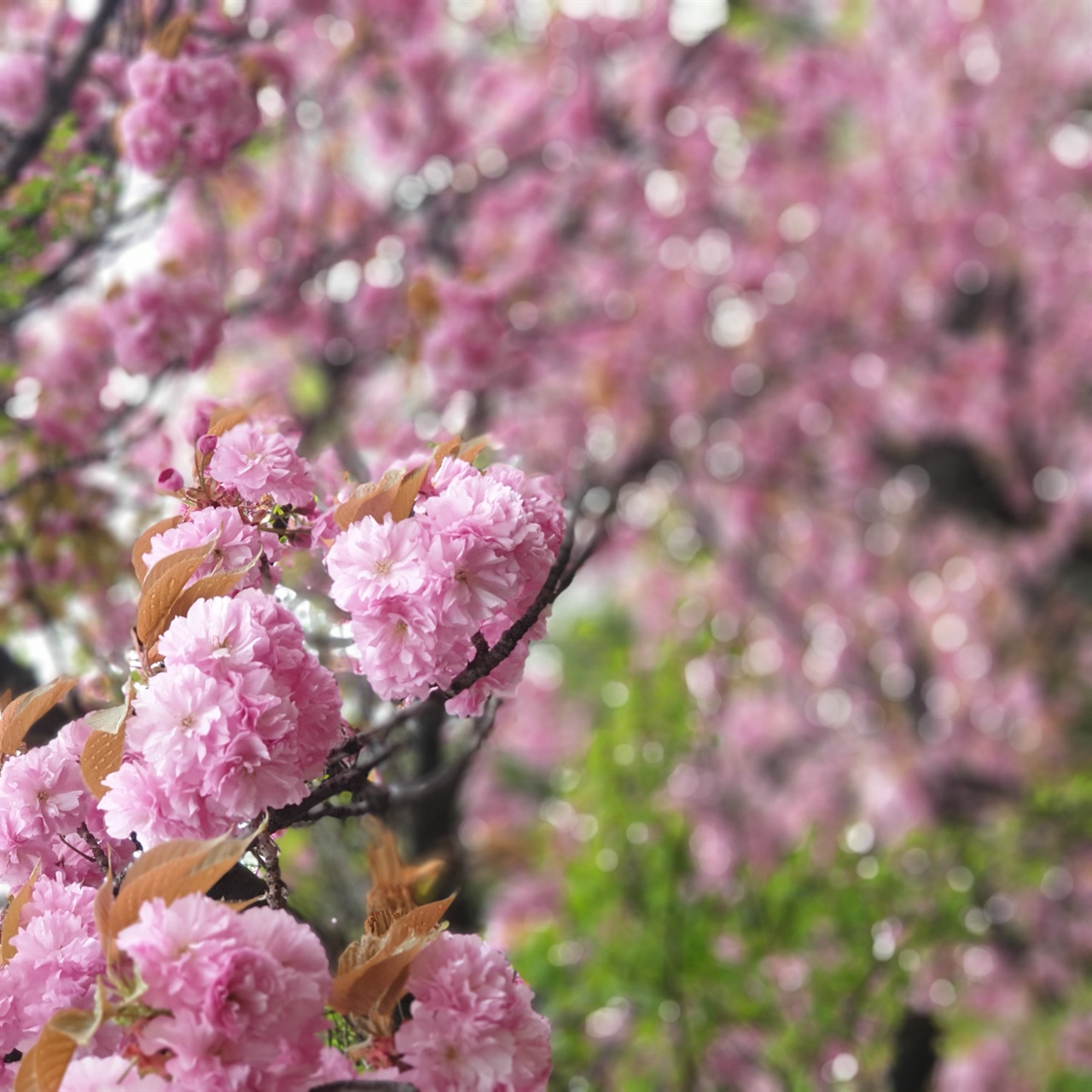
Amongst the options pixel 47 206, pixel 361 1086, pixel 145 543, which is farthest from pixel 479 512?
pixel 47 206

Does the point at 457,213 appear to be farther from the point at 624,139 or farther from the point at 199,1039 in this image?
the point at 199,1039

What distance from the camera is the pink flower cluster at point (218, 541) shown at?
1.05m

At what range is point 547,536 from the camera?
1080mm

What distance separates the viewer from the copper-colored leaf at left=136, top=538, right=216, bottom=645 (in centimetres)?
98

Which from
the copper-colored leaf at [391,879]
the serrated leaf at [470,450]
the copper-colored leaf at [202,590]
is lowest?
the copper-colored leaf at [391,879]

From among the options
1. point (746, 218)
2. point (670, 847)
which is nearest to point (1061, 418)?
point (746, 218)


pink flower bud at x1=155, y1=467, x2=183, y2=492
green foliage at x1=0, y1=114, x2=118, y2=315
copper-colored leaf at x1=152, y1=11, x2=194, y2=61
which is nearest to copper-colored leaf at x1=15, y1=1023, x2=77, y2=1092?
pink flower bud at x1=155, y1=467, x2=183, y2=492

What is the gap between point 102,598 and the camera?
243 cm

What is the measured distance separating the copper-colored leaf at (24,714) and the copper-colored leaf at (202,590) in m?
0.18

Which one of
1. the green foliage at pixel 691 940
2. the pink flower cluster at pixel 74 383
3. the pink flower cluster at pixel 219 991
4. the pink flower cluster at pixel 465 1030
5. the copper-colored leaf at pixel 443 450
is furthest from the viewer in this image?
the green foliage at pixel 691 940

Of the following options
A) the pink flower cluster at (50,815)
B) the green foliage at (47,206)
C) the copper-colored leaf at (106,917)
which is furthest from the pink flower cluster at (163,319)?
the copper-colored leaf at (106,917)

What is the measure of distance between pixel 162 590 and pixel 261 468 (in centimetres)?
18

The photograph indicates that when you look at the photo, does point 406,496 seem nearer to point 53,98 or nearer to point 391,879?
point 391,879

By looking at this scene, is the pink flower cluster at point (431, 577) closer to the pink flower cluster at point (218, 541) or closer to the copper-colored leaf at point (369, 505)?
the copper-colored leaf at point (369, 505)
